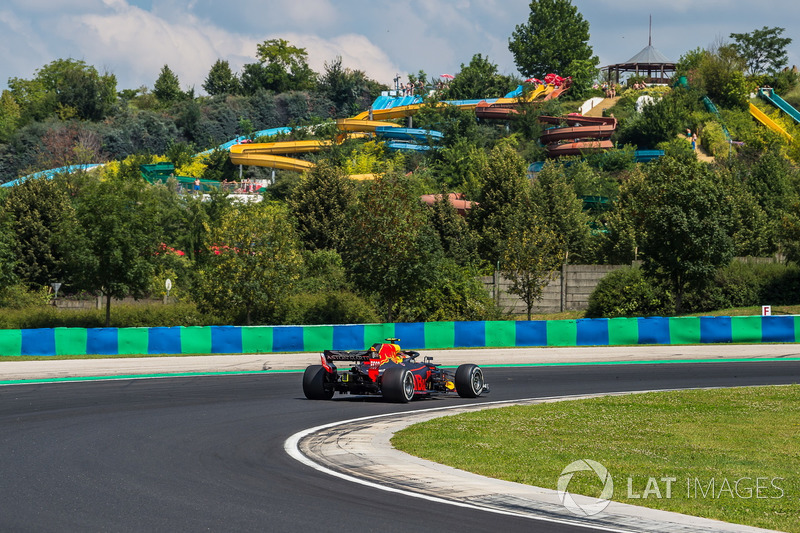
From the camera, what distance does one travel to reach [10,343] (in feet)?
109

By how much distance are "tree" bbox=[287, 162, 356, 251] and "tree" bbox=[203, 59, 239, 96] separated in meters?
126

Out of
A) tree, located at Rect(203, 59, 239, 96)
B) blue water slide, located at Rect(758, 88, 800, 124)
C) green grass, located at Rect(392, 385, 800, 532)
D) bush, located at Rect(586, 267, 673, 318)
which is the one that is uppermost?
tree, located at Rect(203, 59, 239, 96)

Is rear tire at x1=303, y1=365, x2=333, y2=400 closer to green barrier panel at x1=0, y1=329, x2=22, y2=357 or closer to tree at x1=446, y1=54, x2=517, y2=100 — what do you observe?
green barrier panel at x1=0, y1=329, x2=22, y2=357

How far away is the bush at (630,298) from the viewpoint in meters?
46.6

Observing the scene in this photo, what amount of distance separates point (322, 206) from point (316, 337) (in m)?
28.9

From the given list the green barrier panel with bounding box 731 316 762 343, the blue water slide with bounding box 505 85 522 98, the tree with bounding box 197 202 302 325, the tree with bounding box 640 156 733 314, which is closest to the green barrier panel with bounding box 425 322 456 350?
the tree with bounding box 197 202 302 325

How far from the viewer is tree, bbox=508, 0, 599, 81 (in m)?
171

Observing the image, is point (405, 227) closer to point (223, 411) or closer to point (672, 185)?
point (672, 185)

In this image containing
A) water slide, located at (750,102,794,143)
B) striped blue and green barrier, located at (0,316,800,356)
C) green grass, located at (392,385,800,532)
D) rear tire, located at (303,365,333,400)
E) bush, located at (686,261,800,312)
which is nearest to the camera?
green grass, located at (392,385,800,532)

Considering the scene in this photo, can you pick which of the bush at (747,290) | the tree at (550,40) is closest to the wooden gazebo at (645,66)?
the tree at (550,40)

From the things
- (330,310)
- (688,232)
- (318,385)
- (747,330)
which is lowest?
(318,385)

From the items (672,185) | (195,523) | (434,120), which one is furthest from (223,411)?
(434,120)

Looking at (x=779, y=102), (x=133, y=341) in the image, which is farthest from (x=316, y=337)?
(x=779, y=102)

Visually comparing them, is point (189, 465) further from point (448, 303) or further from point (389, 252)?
point (448, 303)
